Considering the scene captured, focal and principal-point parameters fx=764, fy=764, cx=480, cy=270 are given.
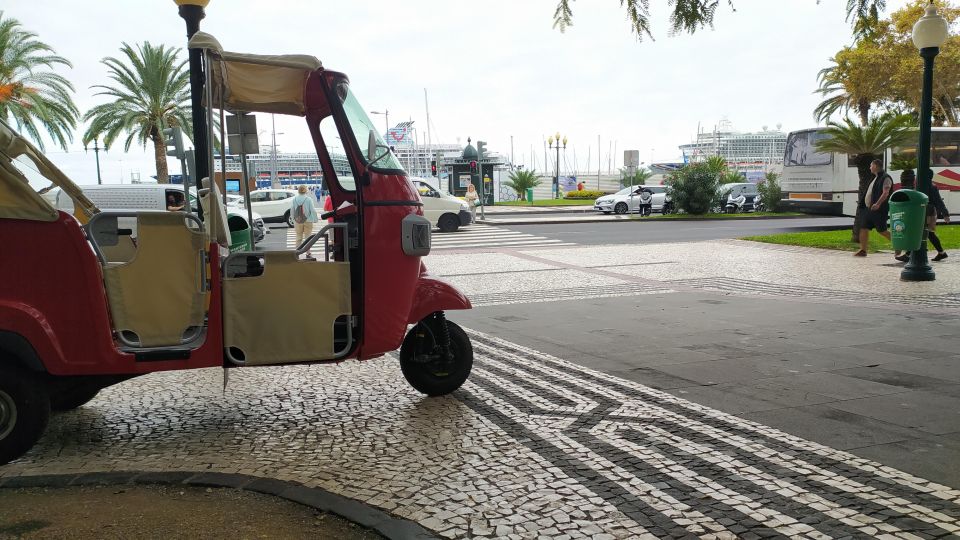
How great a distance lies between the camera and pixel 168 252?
446 centimetres

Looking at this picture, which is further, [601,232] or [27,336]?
[601,232]

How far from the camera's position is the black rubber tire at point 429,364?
5.32 meters

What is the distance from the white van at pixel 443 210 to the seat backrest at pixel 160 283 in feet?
66.4

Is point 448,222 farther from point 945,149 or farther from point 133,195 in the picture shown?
point 945,149

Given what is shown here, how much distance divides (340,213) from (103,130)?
35.0 metres

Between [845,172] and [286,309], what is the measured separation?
2466 cm

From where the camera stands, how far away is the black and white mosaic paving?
3.25 metres

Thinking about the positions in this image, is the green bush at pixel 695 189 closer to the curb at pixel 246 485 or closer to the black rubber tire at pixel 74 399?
the black rubber tire at pixel 74 399

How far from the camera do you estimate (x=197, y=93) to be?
516cm

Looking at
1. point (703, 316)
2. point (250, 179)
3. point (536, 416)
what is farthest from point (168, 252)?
point (703, 316)

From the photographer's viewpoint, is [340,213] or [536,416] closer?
[536,416]

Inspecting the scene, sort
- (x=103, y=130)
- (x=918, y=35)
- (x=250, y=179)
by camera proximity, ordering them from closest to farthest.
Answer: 1. (x=250, y=179)
2. (x=918, y=35)
3. (x=103, y=130)

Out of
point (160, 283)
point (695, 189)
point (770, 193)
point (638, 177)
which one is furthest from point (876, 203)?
point (638, 177)

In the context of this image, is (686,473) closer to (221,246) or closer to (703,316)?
(221,246)
